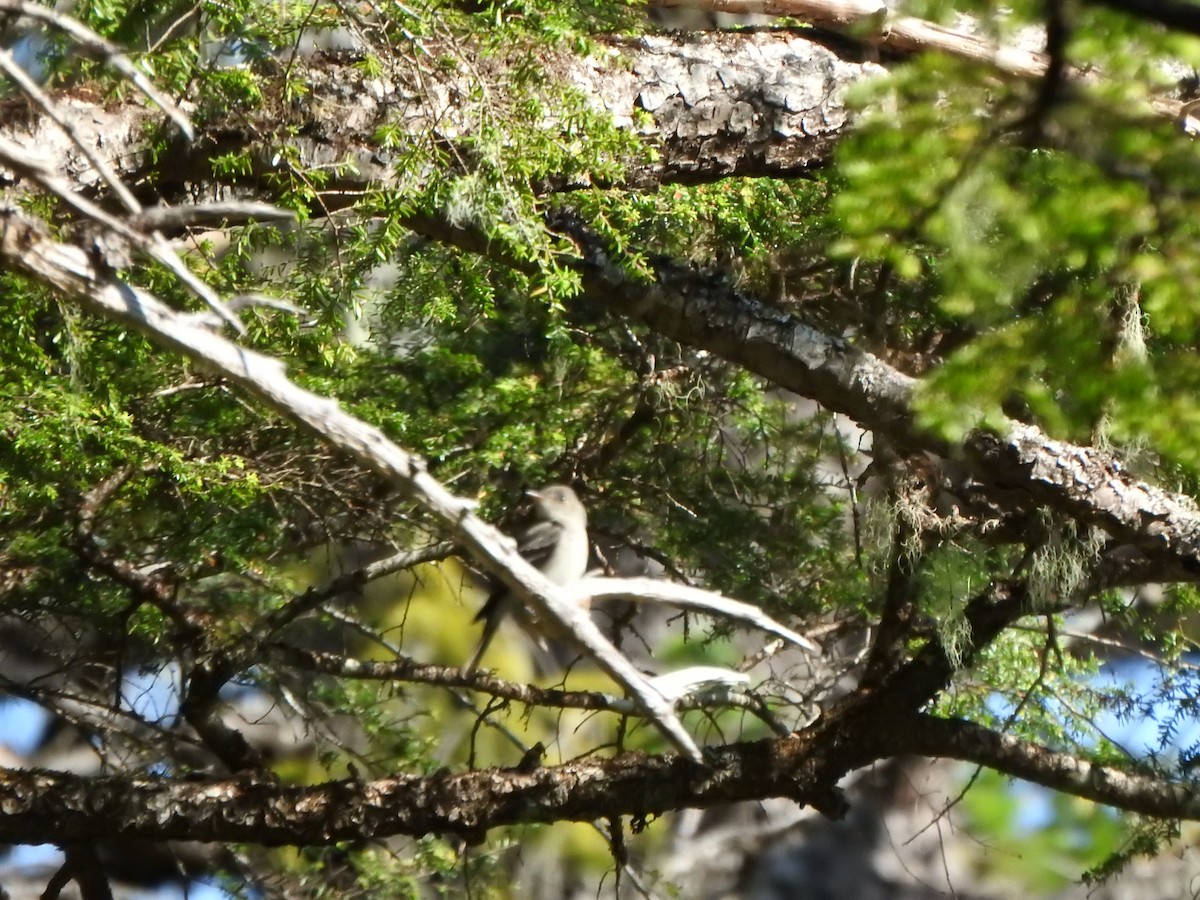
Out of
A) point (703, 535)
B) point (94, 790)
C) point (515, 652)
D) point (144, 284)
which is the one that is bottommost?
point (94, 790)

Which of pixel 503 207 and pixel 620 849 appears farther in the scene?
pixel 620 849

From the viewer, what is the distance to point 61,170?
3779 millimetres

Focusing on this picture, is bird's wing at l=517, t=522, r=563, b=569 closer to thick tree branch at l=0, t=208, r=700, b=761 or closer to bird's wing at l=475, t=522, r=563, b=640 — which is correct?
bird's wing at l=475, t=522, r=563, b=640

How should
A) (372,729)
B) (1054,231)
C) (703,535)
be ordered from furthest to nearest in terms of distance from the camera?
(372,729) → (703,535) → (1054,231)

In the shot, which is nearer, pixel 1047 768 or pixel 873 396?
pixel 873 396

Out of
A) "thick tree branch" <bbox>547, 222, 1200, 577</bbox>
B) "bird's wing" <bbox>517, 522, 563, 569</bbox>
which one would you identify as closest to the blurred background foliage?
"thick tree branch" <bbox>547, 222, 1200, 577</bbox>

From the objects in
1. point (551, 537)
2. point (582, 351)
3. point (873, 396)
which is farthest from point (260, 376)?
point (582, 351)

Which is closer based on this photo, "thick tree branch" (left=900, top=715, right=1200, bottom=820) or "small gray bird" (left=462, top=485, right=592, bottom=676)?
"thick tree branch" (left=900, top=715, right=1200, bottom=820)

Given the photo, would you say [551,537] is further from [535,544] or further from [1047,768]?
[1047,768]

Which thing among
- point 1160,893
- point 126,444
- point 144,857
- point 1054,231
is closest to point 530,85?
point 126,444

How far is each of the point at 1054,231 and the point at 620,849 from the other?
3507 mm

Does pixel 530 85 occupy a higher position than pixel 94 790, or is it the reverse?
pixel 530 85

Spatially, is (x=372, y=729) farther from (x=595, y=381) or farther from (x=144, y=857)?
(x=144, y=857)

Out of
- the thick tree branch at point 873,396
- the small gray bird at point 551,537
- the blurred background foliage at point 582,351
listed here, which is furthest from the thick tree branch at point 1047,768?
the small gray bird at point 551,537
